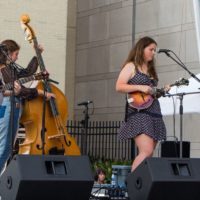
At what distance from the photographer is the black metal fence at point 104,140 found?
16.5 metres

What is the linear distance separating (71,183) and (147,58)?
8.22 ft

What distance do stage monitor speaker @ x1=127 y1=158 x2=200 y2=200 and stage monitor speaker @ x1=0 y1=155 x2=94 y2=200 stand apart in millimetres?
469

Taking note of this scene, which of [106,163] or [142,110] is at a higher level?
[142,110]

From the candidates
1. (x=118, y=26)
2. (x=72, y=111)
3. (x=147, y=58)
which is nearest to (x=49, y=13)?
(x=118, y=26)

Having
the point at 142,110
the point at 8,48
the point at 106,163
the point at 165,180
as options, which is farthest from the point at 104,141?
the point at 165,180

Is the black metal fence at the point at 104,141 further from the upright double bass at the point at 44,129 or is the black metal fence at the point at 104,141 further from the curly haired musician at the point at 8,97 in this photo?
the curly haired musician at the point at 8,97

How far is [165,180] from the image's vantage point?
Answer: 7230mm

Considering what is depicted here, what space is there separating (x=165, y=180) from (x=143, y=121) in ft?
5.95

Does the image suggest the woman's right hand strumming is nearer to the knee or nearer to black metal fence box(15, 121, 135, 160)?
the knee

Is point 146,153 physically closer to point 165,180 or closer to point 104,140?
point 165,180

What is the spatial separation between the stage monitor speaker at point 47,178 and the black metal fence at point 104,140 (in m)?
8.86

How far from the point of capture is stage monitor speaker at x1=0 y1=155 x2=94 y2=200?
705cm

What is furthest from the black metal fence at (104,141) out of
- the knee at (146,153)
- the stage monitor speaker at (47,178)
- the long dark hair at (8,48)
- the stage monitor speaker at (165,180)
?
the stage monitor speaker at (47,178)

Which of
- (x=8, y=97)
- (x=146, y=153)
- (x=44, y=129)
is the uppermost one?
(x=8, y=97)
